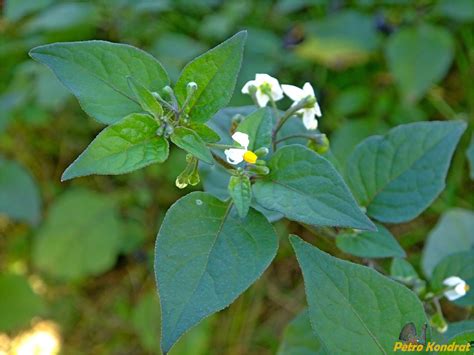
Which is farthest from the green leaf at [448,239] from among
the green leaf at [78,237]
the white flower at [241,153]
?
the green leaf at [78,237]

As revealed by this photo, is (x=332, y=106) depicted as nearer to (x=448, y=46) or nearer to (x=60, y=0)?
(x=448, y=46)

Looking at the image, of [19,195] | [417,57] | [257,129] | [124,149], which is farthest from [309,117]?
[19,195]

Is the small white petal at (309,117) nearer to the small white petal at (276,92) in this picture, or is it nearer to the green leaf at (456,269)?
the small white petal at (276,92)

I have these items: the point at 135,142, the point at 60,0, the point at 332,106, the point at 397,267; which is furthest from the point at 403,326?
the point at 60,0

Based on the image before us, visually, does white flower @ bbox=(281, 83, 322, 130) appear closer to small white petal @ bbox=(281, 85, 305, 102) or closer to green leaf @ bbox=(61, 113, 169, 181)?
small white petal @ bbox=(281, 85, 305, 102)

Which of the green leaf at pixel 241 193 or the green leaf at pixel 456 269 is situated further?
the green leaf at pixel 456 269

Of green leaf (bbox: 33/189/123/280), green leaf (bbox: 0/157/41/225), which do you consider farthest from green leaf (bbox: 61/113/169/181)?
green leaf (bbox: 33/189/123/280)
